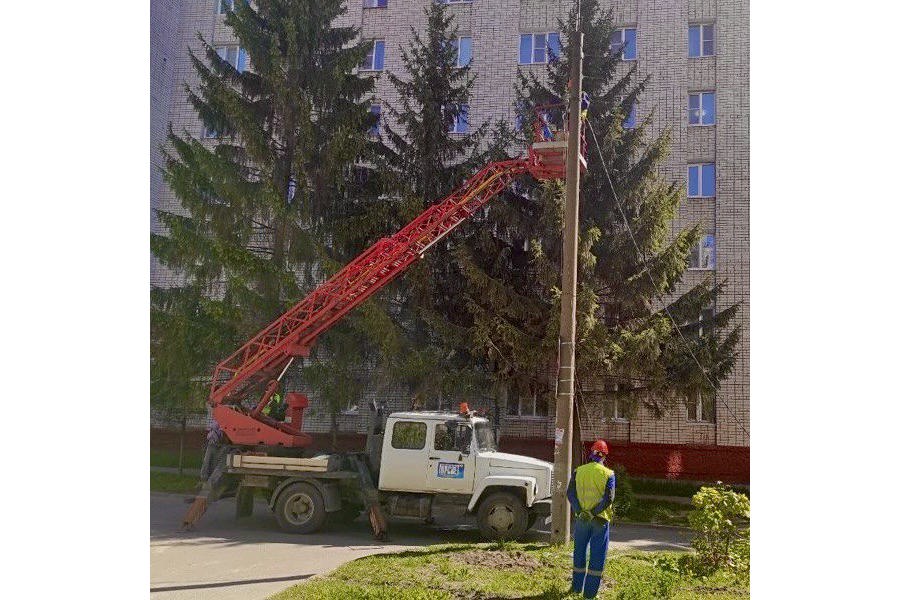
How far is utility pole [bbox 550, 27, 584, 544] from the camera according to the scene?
20.7 feet

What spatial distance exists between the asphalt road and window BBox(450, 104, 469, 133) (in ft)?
12.6

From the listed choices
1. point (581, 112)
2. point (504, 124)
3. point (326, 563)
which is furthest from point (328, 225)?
point (326, 563)

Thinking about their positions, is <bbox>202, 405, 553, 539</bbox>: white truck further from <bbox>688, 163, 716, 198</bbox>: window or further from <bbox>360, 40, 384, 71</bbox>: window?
<bbox>360, 40, 384, 71</bbox>: window

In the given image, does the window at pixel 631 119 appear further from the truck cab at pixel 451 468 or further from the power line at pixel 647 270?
the truck cab at pixel 451 468

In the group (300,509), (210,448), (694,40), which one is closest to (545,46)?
(694,40)

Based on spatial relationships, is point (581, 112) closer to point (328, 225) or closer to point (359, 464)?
point (328, 225)

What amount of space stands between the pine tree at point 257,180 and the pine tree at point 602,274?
1.77 metres

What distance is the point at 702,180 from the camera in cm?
694

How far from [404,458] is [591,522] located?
7.12ft

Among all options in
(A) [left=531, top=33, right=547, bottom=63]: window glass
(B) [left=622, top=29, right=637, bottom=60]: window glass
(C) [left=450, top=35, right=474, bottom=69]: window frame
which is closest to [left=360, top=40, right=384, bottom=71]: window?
(C) [left=450, top=35, right=474, bottom=69]: window frame

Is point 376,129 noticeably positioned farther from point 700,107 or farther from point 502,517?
point 502,517

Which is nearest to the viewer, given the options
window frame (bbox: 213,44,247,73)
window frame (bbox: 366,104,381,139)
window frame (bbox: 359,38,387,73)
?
window frame (bbox: 366,104,381,139)

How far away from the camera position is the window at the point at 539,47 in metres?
7.41

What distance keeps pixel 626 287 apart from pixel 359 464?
10.1ft
